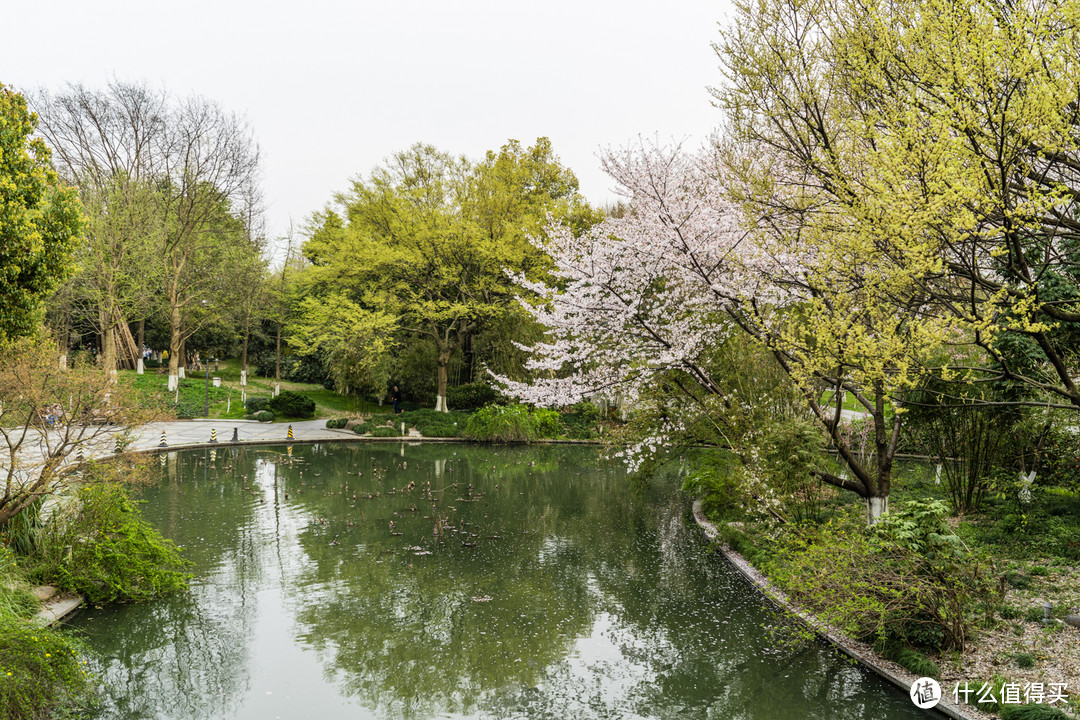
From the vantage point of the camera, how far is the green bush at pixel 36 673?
5560 mm

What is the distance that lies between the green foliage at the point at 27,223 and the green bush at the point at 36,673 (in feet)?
20.1

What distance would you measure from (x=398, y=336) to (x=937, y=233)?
2665cm

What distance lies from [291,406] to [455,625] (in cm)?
2460

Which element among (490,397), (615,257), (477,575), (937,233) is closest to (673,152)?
(615,257)

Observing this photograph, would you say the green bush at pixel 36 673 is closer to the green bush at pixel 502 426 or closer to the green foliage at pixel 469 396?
the green bush at pixel 502 426

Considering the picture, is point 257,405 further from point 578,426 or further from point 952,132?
point 952,132

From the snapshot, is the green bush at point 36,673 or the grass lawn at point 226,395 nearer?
the green bush at point 36,673

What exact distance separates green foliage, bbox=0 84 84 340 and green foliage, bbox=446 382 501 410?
20.5 metres

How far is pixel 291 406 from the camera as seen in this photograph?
1212 inches

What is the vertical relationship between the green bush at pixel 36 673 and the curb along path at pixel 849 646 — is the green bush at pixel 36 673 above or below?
above

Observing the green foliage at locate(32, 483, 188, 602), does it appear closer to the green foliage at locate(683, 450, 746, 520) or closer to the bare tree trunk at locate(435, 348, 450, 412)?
the green foliage at locate(683, 450, 746, 520)

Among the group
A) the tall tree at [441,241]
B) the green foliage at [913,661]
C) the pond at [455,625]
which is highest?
the tall tree at [441,241]

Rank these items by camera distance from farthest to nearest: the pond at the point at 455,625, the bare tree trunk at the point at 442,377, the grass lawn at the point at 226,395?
the grass lawn at the point at 226,395 < the bare tree trunk at the point at 442,377 < the pond at the point at 455,625

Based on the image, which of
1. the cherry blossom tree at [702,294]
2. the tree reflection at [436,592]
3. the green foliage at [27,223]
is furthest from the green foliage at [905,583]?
the green foliage at [27,223]
